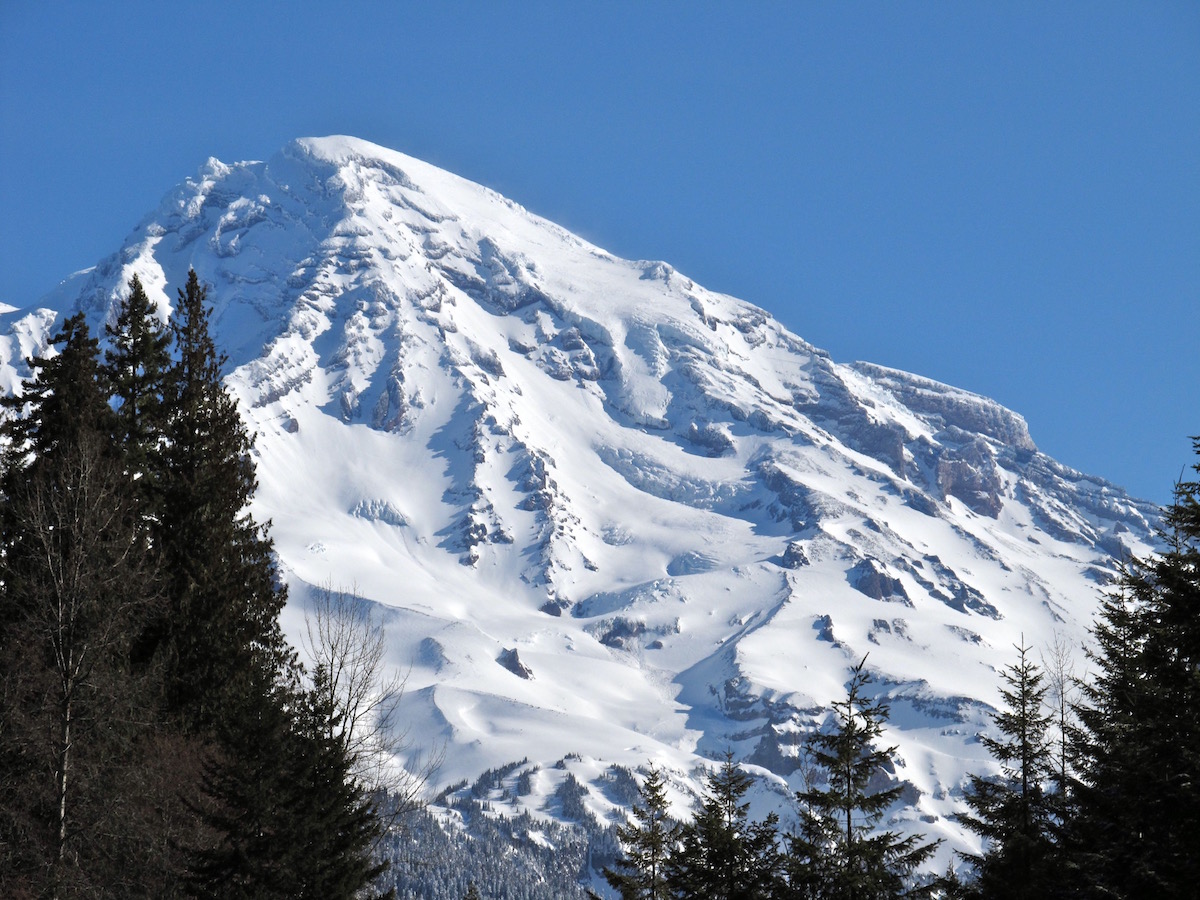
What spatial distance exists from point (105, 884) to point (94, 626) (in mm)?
6159

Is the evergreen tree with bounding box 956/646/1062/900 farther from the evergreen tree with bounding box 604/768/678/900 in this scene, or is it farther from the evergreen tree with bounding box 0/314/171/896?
the evergreen tree with bounding box 0/314/171/896

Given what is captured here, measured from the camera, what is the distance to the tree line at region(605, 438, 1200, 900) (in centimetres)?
2856

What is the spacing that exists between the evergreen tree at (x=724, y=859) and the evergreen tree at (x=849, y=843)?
210 cm

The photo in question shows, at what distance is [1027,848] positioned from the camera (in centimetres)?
3675

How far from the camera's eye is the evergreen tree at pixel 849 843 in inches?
1238

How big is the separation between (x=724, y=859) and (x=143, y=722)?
15.8 m

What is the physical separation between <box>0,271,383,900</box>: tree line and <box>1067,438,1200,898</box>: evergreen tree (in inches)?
719

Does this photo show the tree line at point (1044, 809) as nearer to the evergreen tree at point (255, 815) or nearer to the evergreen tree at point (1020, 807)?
the evergreen tree at point (1020, 807)

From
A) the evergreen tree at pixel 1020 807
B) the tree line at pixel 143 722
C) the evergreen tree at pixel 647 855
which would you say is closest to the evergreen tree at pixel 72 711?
the tree line at pixel 143 722

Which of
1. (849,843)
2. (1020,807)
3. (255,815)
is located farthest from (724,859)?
(255,815)

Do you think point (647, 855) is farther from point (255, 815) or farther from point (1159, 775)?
point (1159, 775)

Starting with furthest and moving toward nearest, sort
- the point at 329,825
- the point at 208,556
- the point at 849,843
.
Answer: the point at 208,556, the point at 329,825, the point at 849,843

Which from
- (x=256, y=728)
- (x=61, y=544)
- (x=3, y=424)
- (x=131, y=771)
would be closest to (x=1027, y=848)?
(x=256, y=728)

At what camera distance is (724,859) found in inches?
1412
